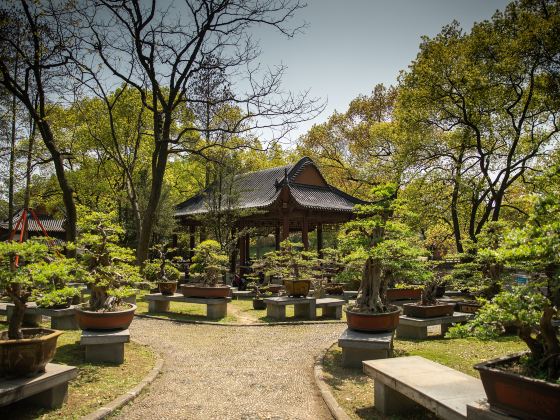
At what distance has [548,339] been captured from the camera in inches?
128

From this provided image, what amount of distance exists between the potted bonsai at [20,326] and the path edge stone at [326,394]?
3097 millimetres

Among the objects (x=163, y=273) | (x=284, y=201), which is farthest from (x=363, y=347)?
(x=284, y=201)

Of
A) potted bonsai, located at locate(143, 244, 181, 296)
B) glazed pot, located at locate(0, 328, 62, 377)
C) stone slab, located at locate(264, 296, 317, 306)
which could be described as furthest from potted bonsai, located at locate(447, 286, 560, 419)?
potted bonsai, located at locate(143, 244, 181, 296)

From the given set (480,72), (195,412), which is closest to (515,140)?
(480,72)

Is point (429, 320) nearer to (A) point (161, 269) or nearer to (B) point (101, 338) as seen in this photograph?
(B) point (101, 338)

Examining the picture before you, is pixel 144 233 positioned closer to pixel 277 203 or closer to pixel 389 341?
pixel 277 203

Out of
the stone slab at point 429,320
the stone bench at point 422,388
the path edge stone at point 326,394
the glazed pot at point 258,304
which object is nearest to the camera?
the stone bench at point 422,388

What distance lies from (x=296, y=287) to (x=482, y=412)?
8292 mm

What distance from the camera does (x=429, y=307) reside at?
8.82 meters

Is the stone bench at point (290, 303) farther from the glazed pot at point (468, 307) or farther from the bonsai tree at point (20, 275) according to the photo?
the bonsai tree at point (20, 275)

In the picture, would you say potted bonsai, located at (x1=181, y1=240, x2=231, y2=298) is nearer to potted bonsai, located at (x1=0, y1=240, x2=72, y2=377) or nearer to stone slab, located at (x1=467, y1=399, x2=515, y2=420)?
potted bonsai, located at (x1=0, y1=240, x2=72, y2=377)

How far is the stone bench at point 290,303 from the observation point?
10.8 meters

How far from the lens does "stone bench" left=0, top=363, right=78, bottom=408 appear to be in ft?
12.6

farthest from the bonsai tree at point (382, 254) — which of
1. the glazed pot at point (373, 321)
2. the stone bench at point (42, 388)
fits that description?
the stone bench at point (42, 388)
